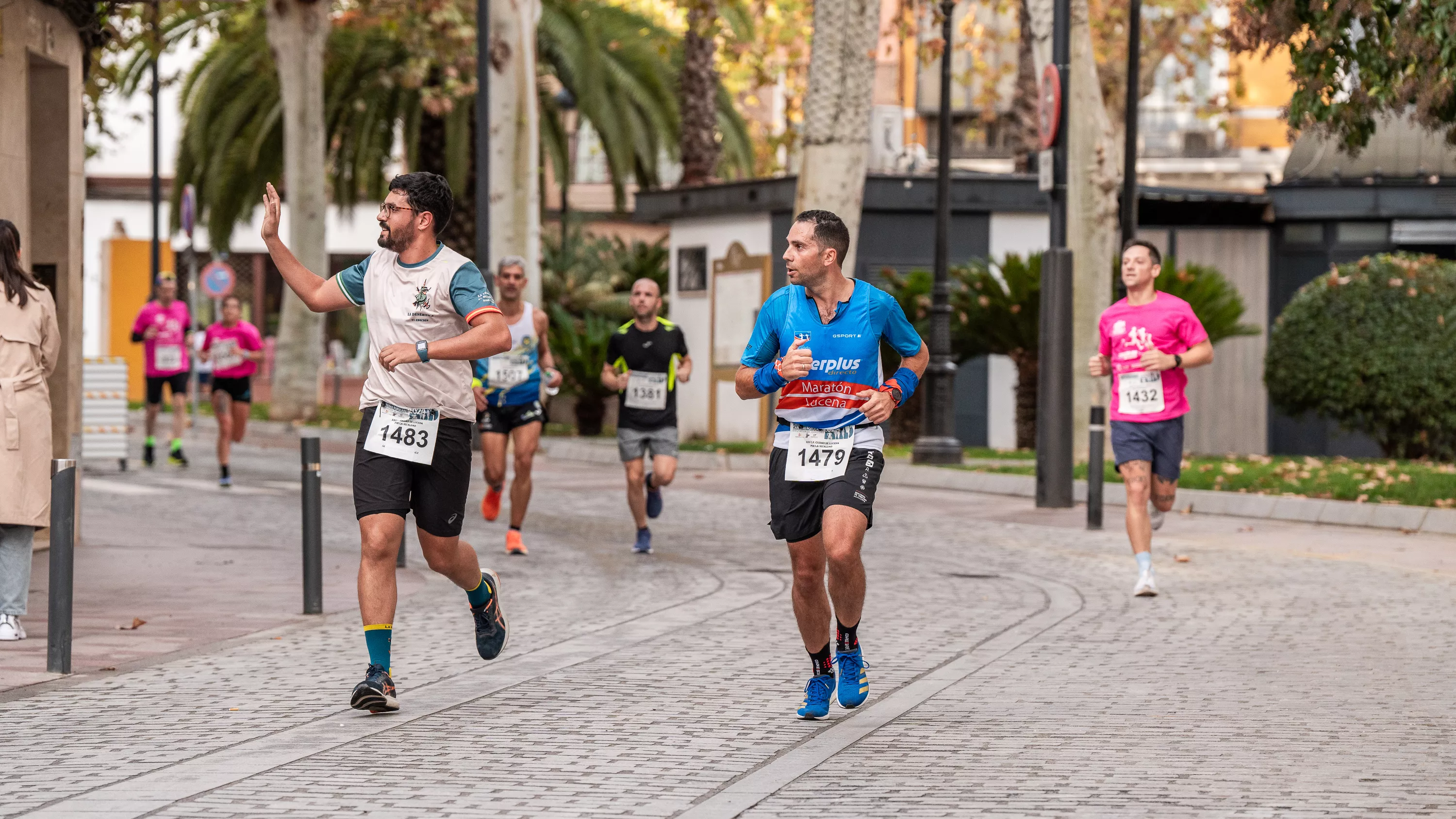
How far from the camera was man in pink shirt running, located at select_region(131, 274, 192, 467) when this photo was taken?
21047 mm

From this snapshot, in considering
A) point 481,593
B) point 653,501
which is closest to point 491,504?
point 653,501

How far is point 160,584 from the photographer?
1145cm

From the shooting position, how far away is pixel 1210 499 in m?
17.4

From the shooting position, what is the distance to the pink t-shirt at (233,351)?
19.7m

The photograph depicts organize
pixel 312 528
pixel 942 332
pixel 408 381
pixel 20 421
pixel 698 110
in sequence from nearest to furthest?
pixel 408 381 → pixel 20 421 → pixel 312 528 → pixel 942 332 → pixel 698 110

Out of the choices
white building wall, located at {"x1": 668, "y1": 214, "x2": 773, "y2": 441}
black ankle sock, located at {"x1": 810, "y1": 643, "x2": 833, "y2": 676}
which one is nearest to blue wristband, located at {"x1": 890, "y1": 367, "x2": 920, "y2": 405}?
black ankle sock, located at {"x1": 810, "y1": 643, "x2": 833, "y2": 676}

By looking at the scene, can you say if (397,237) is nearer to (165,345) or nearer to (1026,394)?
(165,345)

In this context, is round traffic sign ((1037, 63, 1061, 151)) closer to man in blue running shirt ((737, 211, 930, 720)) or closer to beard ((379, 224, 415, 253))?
man in blue running shirt ((737, 211, 930, 720))

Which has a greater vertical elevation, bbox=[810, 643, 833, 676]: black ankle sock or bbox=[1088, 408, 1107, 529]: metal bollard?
bbox=[1088, 408, 1107, 529]: metal bollard

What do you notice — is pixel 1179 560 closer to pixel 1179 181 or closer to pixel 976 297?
pixel 976 297

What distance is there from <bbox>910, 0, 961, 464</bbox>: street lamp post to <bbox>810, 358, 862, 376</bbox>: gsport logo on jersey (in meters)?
15.1

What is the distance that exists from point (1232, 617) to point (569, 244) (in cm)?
2282

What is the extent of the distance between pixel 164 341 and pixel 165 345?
6 cm

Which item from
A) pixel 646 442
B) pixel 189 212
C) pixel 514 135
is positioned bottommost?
pixel 646 442
